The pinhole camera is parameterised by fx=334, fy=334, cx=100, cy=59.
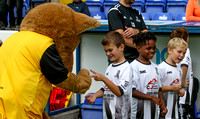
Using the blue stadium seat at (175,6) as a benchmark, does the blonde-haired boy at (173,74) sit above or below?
below

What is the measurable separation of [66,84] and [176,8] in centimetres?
701

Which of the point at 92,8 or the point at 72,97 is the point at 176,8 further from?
the point at 72,97

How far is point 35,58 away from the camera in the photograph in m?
2.58

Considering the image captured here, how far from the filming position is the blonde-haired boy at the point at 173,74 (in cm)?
427

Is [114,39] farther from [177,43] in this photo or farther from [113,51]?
[177,43]

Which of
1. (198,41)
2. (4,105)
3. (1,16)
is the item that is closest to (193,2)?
(198,41)

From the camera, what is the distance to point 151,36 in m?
3.81

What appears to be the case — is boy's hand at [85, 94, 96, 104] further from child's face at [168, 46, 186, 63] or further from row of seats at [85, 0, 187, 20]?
row of seats at [85, 0, 187, 20]

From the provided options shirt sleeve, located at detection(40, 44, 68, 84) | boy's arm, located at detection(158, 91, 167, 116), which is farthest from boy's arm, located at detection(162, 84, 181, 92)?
shirt sleeve, located at detection(40, 44, 68, 84)

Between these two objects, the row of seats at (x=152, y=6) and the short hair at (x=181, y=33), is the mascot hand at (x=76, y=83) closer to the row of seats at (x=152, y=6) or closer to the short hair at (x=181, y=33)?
the short hair at (x=181, y=33)

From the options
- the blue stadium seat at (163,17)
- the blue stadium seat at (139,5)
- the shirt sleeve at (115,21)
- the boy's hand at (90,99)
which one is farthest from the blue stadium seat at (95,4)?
the boy's hand at (90,99)

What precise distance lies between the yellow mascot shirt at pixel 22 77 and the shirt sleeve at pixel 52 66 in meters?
0.04

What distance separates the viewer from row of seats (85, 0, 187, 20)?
358 inches

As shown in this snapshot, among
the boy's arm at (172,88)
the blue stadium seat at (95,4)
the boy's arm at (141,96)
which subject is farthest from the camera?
the blue stadium seat at (95,4)
